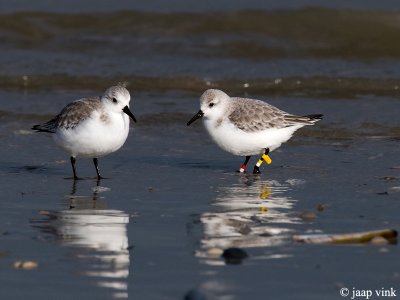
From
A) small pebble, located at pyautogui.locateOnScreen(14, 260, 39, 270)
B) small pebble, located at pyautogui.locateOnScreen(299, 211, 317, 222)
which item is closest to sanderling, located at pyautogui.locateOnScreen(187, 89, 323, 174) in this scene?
small pebble, located at pyautogui.locateOnScreen(299, 211, 317, 222)

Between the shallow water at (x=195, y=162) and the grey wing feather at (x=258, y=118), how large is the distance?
529mm

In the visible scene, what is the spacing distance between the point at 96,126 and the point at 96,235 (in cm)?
280

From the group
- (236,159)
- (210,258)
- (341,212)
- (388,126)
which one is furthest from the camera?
(388,126)

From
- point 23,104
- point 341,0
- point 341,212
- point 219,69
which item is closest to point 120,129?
point 341,212

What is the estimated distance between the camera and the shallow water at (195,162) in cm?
657

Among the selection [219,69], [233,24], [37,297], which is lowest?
[37,297]

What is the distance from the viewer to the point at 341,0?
2239 centimetres

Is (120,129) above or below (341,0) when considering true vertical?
below

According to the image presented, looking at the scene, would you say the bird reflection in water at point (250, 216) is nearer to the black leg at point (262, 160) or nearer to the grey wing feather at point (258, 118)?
the black leg at point (262, 160)

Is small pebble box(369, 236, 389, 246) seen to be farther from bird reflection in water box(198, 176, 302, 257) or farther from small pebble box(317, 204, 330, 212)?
small pebble box(317, 204, 330, 212)

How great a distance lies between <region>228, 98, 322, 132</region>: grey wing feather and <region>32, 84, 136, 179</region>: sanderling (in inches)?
56.2

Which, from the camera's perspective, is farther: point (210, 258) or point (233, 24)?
point (233, 24)

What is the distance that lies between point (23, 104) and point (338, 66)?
21.6 ft

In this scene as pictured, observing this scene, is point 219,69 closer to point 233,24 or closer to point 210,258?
point 233,24
